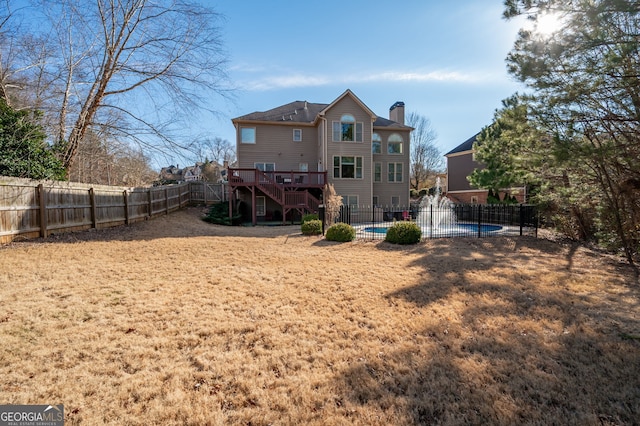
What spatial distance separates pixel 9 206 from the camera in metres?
7.66

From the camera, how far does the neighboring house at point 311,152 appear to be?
18750 mm

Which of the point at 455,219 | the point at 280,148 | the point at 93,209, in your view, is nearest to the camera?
the point at 93,209

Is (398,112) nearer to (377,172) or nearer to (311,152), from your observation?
(377,172)

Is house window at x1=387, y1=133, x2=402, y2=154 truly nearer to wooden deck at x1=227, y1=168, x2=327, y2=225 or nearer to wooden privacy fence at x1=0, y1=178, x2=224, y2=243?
wooden deck at x1=227, y1=168, x2=327, y2=225

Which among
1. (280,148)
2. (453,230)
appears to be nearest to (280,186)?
(280,148)

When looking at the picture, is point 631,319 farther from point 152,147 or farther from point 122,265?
point 152,147

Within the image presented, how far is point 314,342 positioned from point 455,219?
17986mm

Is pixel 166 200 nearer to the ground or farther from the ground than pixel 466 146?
nearer to the ground

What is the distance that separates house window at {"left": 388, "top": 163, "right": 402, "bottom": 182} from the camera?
22.5 metres

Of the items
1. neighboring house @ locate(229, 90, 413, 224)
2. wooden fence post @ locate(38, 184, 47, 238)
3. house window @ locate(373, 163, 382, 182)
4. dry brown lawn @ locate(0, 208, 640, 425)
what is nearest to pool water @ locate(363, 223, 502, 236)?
neighboring house @ locate(229, 90, 413, 224)

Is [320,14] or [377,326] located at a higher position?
[320,14]

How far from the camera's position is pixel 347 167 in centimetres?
2009

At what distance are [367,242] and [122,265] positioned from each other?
759 cm

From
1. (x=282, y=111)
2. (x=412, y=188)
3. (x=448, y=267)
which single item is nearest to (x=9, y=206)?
(x=448, y=267)
